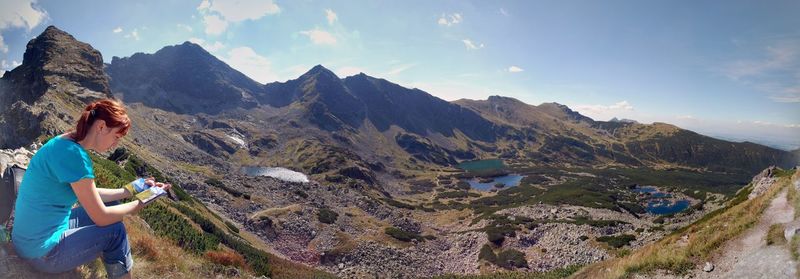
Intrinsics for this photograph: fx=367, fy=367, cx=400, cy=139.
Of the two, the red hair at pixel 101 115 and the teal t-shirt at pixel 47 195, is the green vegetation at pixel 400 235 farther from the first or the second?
the red hair at pixel 101 115

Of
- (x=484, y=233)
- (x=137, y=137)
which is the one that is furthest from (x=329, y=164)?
(x=484, y=233)

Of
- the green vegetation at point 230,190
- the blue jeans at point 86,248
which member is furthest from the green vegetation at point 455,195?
the blue jeans at point 86,248

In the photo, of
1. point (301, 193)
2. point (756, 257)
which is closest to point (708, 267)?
point (756, 257)

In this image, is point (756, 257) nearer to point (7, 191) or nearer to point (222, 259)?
point (222, 259)

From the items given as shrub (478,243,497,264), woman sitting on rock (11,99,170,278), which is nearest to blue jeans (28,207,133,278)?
woman sitting on rock (11,99,170,278)

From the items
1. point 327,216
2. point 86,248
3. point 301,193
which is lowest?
point 301,193

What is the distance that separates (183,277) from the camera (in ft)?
28.9

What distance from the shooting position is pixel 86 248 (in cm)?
510

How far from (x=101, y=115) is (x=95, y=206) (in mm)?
1187

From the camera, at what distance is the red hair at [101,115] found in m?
4.70

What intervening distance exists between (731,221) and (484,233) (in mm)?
46276

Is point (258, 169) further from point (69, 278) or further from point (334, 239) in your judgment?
point (69, 278)

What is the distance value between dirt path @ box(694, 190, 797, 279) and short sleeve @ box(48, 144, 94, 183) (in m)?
15.0

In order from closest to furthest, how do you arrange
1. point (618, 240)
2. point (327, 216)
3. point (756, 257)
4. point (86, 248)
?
point (86, 248)
point (756, 257)
point (618, 240)
point (327, 216)
